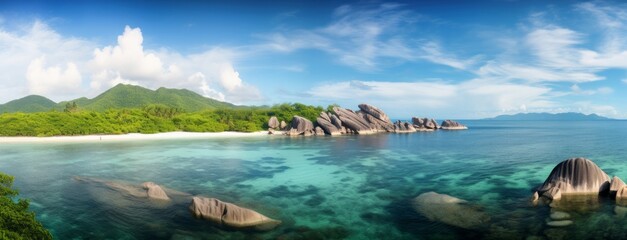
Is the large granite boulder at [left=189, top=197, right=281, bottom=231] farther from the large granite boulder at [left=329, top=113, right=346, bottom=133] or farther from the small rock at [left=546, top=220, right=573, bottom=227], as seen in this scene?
the large granite boulder at [left=329, top=113, right=346, bottom=133]

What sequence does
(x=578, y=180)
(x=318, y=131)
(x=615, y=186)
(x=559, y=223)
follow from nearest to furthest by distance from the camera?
(x=559, y=223) < (x=615, y=186) < (x=578, y=180) < (x=318, y=131)

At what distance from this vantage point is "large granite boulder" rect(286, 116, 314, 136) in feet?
253

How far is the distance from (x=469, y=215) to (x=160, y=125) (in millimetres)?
71642

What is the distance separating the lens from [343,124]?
8281 cm

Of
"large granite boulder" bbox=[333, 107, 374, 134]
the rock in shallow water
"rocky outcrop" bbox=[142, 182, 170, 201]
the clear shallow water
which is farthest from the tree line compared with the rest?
the rock in shallow water

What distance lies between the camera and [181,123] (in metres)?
77.8

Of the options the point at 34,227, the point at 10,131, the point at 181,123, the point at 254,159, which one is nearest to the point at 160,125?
the point at 181,123

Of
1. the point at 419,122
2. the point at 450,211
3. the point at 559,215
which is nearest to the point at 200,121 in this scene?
the point at 419,122

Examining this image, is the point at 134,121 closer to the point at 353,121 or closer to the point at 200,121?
the point at 200,121

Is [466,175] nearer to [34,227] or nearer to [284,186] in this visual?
[284,186]

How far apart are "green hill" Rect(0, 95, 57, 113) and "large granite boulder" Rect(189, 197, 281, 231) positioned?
159m

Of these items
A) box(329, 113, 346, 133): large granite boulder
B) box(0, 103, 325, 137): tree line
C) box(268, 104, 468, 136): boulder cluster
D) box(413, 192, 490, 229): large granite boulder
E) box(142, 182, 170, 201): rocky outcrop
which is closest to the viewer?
box(413, 192, 490, 229): large granite boulder

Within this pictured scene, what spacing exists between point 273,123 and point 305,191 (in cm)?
6595

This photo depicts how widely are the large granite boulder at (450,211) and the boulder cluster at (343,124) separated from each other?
59210 mm
